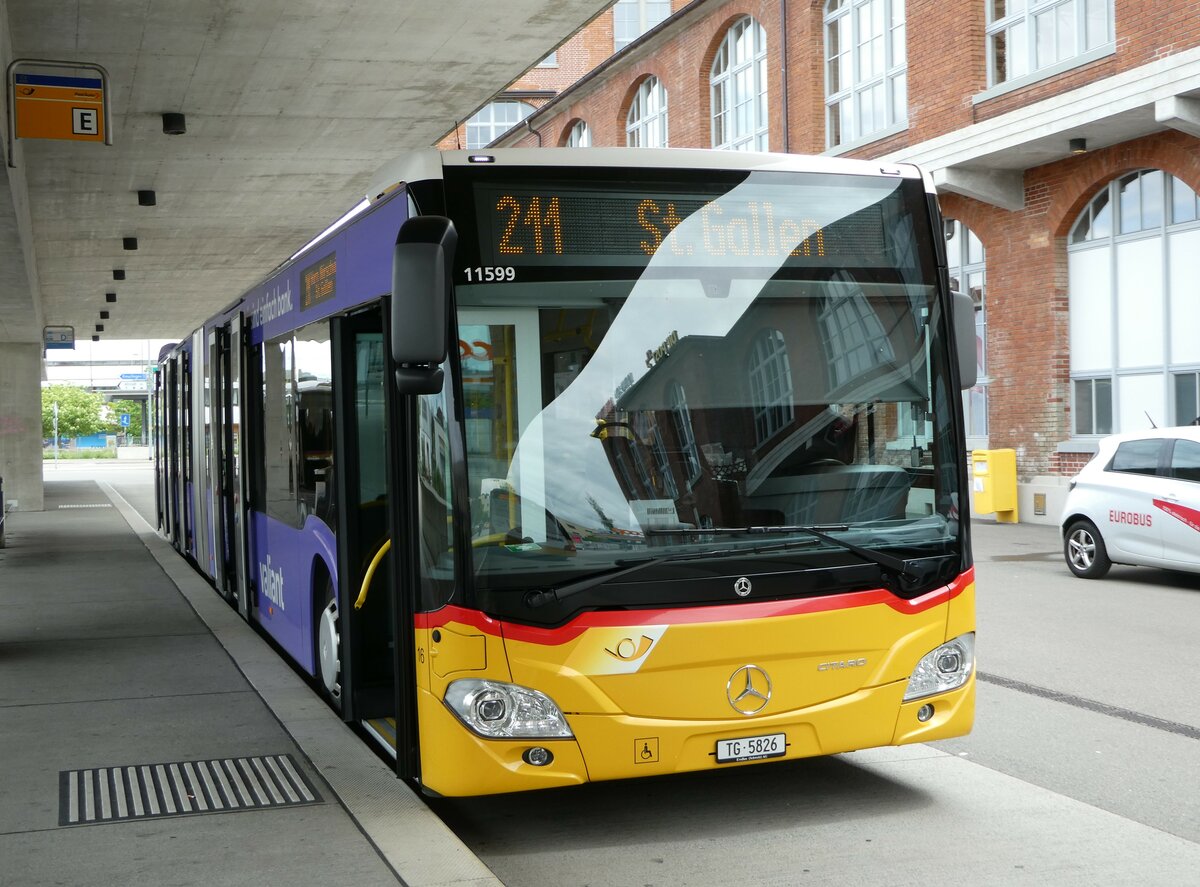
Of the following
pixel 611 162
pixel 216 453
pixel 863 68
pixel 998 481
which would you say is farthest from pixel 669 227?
pixel 863 68

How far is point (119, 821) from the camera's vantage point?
19.0 feet

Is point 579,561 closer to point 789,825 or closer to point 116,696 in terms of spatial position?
point 789,825

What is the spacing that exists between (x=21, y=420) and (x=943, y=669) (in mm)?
Answer: 30923

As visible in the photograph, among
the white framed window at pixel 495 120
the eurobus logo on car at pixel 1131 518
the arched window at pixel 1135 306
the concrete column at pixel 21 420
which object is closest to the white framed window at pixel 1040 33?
the arched window at pixel 1135 306

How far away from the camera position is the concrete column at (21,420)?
3186cm

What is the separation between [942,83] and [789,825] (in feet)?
70.0

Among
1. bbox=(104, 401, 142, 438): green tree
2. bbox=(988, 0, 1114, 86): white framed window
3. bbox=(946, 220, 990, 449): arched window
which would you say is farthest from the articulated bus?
bbox=(104, 401, 142, 438): green tree

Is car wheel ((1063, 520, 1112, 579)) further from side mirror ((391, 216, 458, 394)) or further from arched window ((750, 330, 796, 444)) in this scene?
side mirror ((391, 216, 458, 394))

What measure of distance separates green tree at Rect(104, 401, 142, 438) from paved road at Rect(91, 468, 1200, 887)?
102265 millimetres

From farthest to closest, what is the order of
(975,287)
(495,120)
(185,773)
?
1. (495,120)
2. (975,287)
3. (185,773)

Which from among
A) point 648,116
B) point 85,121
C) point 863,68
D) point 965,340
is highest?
point 648,116

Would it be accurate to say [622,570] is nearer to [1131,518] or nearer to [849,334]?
[849,334]

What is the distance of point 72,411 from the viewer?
96.8 m

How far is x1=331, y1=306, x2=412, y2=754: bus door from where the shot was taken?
6938mm
